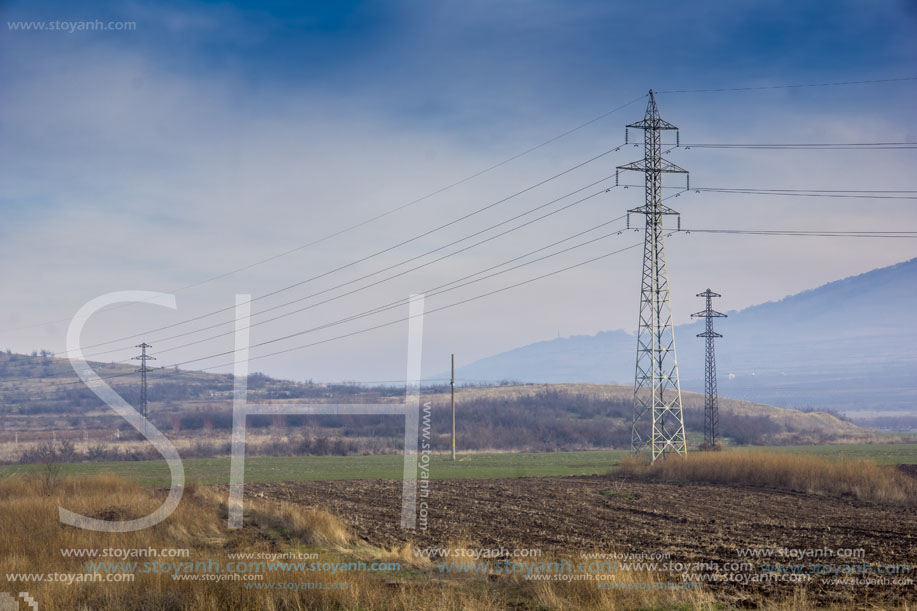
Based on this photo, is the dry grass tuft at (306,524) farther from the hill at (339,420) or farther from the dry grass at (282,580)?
the hill at (339,420)

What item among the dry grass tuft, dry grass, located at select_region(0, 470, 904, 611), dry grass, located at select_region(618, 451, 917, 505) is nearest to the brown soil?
the dry grass tuft

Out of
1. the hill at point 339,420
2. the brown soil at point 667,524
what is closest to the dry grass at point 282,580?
the brown soil at point 667,524

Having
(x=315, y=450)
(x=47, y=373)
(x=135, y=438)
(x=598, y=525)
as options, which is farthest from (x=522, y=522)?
(x=47, y=373)

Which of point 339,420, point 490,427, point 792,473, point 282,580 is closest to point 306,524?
point 282,580

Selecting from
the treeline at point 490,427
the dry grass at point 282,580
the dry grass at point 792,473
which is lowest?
the treeline at point 490,427

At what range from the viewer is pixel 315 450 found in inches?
3762

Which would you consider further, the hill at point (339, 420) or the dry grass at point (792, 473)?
the hill at point (339, 420)

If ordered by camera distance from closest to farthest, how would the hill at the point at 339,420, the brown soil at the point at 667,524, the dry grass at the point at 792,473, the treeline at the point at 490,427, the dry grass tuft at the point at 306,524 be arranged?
the brown soil at the point at 667,524 → the dry grass tuft at the point at 306,524 → the dry grass at the point at 792,473 → the hill at the point at 339,420 → the treeline at the point at 490,427

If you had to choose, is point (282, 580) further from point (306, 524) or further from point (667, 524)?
point (667, 524)

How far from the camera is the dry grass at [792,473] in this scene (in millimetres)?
37656

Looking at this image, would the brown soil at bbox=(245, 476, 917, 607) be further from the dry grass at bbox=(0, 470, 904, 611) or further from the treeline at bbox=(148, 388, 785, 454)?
the treeline at bbox=(148, 388, 785, 454)

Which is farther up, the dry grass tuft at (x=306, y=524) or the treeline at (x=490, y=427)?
the dry grass tuft at (x=306, y=524)

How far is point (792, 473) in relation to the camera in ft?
140

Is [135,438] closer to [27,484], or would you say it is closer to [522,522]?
[27,484]
